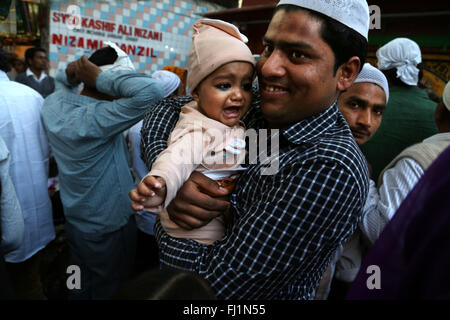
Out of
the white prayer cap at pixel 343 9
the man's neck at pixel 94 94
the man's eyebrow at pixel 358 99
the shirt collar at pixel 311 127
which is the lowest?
the man's neck at pixel 94 94

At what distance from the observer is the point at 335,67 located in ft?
4.34

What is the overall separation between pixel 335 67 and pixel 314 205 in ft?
2.10

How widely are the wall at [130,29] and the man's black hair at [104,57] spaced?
3.50m

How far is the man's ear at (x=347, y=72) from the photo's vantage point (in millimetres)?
1364

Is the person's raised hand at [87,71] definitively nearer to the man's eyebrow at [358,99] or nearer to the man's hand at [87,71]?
the man's hand at [87,71]

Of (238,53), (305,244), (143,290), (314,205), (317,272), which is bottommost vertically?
(317,272)

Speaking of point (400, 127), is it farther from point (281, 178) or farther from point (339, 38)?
point (281, 178)

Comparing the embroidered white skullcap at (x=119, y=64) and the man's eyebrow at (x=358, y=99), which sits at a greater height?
the man's eyebrow at (x=358, y=99)

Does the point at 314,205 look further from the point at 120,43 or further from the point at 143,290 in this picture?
the point at 120,43

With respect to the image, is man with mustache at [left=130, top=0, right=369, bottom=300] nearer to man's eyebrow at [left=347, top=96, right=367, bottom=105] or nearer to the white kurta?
man's eyebrow at [left=347, top=96, right=367, bottom=105]

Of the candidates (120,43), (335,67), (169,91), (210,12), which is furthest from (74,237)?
(210,12)

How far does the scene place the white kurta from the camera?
245 cm

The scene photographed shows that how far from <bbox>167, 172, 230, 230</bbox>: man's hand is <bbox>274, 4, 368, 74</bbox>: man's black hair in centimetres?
77

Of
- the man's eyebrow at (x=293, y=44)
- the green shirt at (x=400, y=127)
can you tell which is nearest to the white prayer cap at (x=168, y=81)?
the green shirt at (x=400, y=127)
